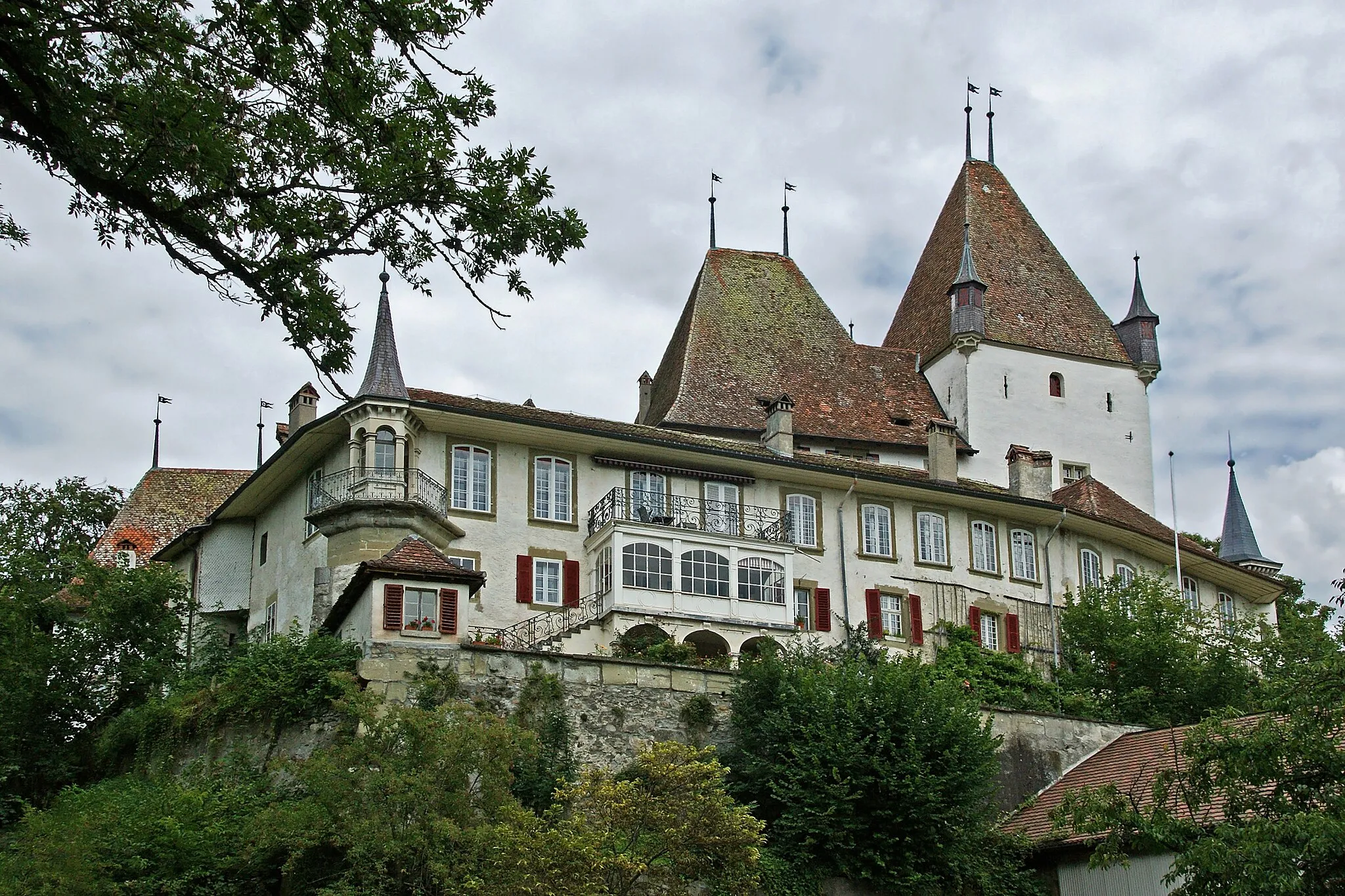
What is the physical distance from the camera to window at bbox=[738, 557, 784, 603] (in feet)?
124

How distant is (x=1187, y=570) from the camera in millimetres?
48969

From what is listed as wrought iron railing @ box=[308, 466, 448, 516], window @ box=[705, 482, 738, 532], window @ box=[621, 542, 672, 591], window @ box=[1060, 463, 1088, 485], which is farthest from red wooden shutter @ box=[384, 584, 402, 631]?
window @ box=[1060, 463, 1088, 485]

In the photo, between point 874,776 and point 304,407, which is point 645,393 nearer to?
point 304,407

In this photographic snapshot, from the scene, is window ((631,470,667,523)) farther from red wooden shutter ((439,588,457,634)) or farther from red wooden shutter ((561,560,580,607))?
red wooden shutter ((439,588,457,634))

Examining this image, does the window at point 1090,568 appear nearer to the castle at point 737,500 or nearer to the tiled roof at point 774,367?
the castle at point 737,500

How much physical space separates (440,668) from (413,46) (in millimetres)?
18919

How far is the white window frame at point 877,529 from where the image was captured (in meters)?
41.4

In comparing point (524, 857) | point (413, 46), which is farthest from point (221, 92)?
point (524, 857)

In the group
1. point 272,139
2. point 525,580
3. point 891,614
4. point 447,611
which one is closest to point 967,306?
point 891,614

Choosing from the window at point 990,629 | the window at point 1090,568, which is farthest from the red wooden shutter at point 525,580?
the window at point 1090,568

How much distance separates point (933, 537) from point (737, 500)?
18.9 ft

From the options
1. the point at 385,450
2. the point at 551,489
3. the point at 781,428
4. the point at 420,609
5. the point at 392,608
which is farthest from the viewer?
the point at 781,428

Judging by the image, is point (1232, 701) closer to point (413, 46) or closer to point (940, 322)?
point (940, 322)

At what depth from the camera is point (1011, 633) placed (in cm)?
4228
